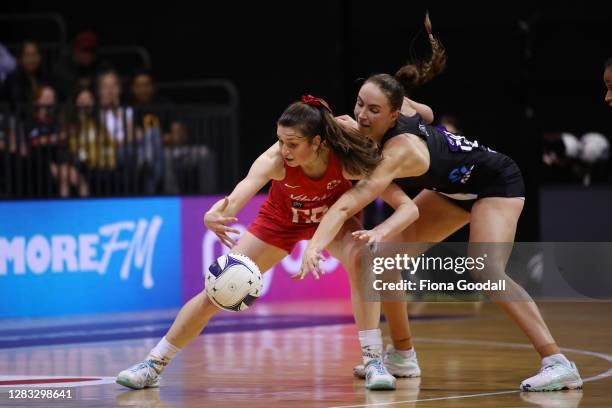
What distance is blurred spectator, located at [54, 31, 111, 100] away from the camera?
12.8 meters

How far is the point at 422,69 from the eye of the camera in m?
7.45

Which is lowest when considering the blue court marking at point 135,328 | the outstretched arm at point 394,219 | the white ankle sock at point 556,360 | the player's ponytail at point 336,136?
the blue court marking at point 135,328

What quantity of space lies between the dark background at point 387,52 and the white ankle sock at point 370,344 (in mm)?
6732

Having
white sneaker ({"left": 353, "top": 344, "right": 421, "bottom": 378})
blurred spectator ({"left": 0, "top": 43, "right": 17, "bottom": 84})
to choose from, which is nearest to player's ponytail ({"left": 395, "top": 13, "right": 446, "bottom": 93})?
white sneaker ({"left": 353, "top": 344, "right": 421, "bottom": 378})

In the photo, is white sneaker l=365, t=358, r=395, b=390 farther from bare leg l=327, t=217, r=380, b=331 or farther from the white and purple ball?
the white and purple ball

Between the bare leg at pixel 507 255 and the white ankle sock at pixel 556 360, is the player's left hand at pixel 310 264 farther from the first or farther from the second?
the white ankle sock at pixel 556 360

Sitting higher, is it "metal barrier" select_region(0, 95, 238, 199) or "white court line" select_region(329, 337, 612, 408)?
"metal barrier" select_region(0, 95, 238, 199)

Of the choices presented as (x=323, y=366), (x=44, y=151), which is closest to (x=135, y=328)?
(x=44, y=151)

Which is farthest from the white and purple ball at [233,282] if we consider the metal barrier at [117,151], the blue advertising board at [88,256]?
the metal barrier at [117,151]

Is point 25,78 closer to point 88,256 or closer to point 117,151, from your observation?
point 117,151

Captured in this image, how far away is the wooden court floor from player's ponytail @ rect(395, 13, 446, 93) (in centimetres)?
174

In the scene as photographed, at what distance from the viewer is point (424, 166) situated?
22.6 ft

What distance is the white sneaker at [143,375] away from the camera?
6832 millimetres

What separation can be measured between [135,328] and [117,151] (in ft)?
7.81
